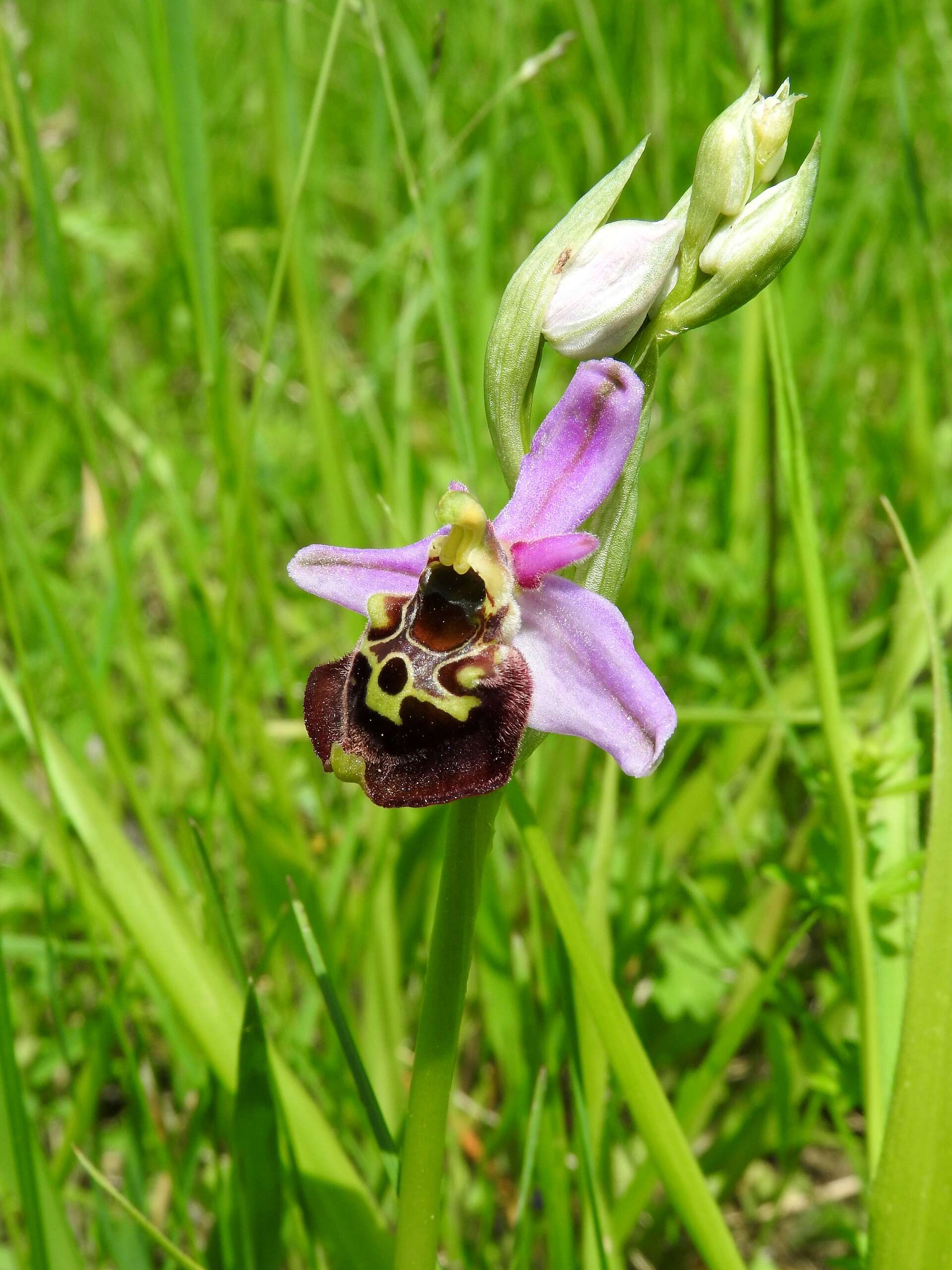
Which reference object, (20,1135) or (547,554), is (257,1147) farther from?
(547,554)

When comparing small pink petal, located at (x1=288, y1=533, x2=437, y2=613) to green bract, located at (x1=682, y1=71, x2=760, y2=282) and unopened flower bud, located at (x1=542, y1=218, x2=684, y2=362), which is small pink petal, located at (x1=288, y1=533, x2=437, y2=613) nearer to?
unopened flower bud, located at (x1=542, y1=218, x2=684, y2=362)

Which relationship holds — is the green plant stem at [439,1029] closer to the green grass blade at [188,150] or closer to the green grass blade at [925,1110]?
the green grass blade at [925,1110]

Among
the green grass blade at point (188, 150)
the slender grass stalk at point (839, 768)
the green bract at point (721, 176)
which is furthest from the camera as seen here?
the green grass blade at point (188, 150)

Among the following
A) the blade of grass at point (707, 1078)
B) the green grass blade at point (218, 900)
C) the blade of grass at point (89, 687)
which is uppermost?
the blade of grass at point (89, 687)

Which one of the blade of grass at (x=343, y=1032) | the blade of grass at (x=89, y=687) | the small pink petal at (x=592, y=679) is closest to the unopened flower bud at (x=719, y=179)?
the small pink petal at (x=592, y=679)

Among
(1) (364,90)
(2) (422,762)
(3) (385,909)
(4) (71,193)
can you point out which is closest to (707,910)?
(3) (385,909)

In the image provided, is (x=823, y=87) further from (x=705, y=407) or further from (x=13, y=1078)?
(x=13, y=1078)
